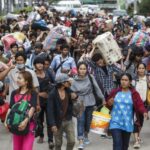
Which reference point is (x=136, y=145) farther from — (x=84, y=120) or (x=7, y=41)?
(x=7, y=41)

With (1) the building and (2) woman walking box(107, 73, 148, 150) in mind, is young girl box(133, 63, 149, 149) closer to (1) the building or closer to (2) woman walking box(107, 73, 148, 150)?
(2) woman walking box(107, 73, 148, 150)

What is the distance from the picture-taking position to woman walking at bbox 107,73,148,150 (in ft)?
25.6

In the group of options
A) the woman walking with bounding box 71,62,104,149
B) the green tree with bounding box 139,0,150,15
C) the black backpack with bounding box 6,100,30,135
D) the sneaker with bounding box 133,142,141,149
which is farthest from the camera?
the green tree with bounding box 139,0,150,15

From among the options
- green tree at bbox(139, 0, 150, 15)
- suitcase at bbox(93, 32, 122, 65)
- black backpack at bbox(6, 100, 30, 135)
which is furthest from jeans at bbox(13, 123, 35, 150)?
green tree at bbox(139, 0, 150, 15)

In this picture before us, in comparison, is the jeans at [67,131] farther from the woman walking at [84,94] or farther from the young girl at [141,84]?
the young girl at [141,84]

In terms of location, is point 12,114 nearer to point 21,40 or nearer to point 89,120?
point 89,120

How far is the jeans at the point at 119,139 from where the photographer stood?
7766 millimetres

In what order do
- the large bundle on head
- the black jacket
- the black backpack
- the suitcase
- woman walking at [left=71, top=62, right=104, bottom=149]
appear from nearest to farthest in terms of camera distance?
the black backpack, the black jacket, woman walking at [left=71, top=62, right=104, bottom=149], the suitcase, the large bundle on head

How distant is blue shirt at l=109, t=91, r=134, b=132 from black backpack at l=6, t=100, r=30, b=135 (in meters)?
1.35

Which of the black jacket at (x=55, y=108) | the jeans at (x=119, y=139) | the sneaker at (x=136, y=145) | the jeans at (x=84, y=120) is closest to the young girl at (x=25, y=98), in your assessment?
the black jacket at (x=55, y=108)

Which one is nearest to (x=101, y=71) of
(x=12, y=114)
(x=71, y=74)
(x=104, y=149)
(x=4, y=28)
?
(x=71, y=74)

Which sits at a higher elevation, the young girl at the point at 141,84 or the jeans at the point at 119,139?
the young girl at the point at 141,84

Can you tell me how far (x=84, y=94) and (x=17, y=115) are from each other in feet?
7.21

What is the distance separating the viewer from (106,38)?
10906 millimetres
